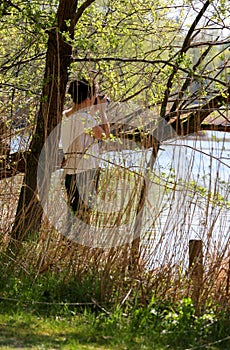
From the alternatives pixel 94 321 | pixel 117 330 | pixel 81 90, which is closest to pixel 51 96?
pixel 81 90

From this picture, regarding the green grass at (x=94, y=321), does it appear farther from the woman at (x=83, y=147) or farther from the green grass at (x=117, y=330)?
the woman at (x=83, y=147)

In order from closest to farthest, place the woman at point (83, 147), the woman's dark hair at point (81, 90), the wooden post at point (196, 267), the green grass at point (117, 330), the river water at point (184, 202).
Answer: the green grass at point (117, 330)
the wooden post at point (196, 267)
the river water at point (184, 202)
the woman at point (83, 147)
the woman's dark hair at point (81, 90)

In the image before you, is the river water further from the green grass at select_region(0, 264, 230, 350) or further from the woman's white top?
the green grass at select_region(0, 264, 230, 350)

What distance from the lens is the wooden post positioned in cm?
456

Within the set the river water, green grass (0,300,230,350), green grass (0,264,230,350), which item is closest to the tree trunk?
the river water

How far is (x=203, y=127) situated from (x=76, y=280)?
214cm

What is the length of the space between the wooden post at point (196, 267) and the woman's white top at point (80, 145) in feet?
3.35

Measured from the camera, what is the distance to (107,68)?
5.93 metres

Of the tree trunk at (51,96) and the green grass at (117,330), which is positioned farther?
the tree trunk at (51,96)

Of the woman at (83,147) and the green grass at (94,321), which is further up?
the woman at (83,147)

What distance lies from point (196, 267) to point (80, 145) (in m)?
1.40

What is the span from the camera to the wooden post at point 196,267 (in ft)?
15.0

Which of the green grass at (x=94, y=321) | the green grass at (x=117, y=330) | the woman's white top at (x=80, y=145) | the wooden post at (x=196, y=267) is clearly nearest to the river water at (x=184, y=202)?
the wooden post at (x=196, y=267)

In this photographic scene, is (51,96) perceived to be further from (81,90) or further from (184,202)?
(184,202)
